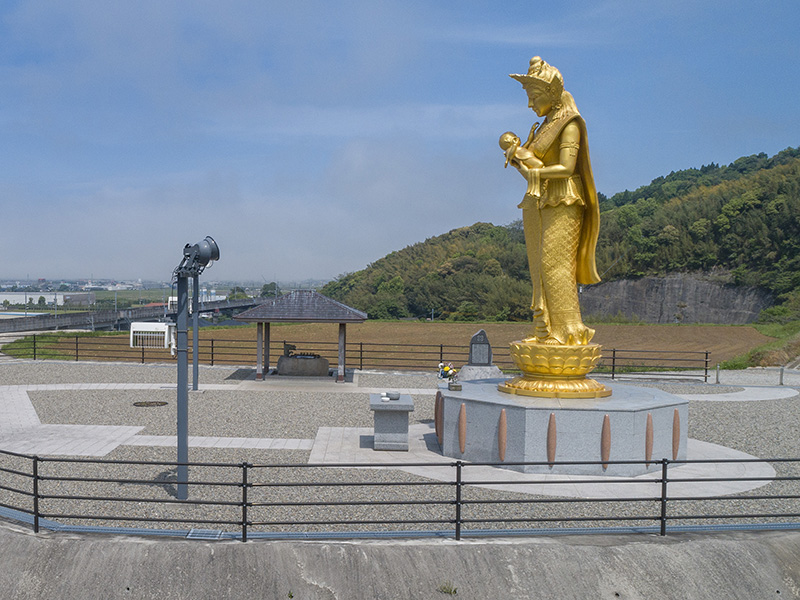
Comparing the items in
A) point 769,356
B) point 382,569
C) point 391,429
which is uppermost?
point 391,429

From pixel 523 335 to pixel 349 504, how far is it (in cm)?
3607

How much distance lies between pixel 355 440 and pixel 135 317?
47.6 metres

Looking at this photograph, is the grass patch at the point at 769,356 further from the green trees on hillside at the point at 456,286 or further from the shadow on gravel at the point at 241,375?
the green trees on hillside at the point at 456,286

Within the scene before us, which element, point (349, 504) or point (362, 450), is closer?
point (349, 504)

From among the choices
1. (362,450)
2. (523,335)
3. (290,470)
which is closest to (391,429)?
(362,450)

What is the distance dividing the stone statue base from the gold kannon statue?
0.05 ft

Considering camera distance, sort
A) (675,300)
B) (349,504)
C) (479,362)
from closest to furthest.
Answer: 1. (349,504)
2. (479,362)
3. (675,300)

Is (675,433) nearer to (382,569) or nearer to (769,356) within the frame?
(382,569)

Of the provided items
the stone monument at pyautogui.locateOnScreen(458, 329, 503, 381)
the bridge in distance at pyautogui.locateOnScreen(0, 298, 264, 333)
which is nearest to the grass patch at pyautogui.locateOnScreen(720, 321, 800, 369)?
the stone monument at pyautogui.locateOnScreen(458, 329, 503, 381)

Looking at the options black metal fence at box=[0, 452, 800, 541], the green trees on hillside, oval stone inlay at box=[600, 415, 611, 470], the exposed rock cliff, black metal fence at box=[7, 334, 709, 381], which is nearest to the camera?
black metal fence at box=[0, 452, 800, 541]

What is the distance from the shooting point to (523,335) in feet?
139

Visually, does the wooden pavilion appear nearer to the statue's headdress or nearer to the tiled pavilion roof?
the tiled pavilion roof

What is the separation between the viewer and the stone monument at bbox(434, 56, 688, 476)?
1048 cm

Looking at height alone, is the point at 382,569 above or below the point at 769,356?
above
